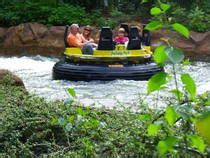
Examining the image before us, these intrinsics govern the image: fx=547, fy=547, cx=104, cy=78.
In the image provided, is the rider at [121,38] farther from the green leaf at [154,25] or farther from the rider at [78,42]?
the green leaf at [154,25]

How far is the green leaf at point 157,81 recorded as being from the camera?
141 centimetres

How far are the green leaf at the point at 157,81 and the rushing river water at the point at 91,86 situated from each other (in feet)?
19.2

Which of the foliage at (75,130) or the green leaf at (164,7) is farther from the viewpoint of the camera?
the foliage at (75,130)

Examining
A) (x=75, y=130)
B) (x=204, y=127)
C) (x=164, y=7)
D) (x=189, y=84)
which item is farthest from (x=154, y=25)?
(x=75, y=130)

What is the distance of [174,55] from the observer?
4.53 ft

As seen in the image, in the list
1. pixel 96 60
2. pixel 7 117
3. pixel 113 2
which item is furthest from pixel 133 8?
pixel 7 117

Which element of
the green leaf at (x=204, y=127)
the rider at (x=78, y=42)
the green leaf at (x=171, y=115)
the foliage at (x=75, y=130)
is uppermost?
the green leaf at (x=204, y=127)

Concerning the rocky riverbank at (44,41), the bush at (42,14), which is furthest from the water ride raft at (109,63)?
the bush at (42,14)

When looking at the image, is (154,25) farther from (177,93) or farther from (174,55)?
(177,93)

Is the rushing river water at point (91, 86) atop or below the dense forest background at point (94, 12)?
atop

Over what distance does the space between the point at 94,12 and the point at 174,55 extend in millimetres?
17865

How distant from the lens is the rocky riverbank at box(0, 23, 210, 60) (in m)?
15.8

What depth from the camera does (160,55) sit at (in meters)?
1.42

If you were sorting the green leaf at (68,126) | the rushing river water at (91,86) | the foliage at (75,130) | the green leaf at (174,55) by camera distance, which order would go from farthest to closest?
1. the rushing river water at (91,86)
2. the green leaf at (68,126)
3. the foliage at (75,130)
4. the green leaf at (174,55)
